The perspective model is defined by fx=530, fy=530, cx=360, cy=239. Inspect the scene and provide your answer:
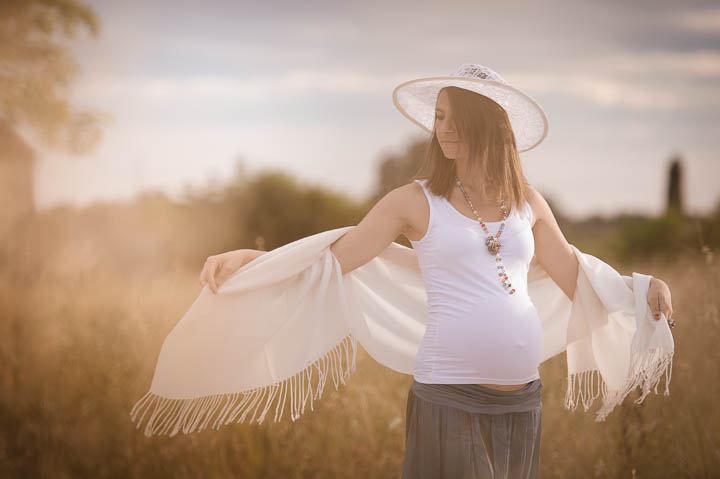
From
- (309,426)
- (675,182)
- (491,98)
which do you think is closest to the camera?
(491,98)

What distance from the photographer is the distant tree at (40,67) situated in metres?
11.6

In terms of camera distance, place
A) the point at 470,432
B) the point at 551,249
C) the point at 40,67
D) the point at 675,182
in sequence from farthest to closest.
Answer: the point at 675,182
the point at 40,67
the point at 551,249
the point at 470,432

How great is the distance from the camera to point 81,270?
5.60 metres

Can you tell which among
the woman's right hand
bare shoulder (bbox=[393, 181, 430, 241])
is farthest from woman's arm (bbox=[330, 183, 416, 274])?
the woman's right hand

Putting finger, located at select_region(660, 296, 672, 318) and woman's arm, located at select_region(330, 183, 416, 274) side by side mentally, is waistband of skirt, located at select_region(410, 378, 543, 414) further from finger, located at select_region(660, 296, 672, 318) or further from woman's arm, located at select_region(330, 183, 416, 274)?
finger, located at select_region(660, 296, 672, 318)

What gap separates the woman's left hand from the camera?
7.52 ft

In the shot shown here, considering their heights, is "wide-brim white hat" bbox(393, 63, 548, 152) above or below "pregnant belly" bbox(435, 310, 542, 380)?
above

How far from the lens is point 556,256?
255 centimetres

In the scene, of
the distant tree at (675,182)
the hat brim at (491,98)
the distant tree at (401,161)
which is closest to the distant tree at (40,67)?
the distant tree at (401,161)

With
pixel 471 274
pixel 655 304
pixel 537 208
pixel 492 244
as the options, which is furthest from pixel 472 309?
pixel 655 304

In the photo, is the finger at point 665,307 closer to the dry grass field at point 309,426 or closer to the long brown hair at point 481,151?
the long brown hair at point 481,151

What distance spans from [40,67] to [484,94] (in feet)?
41.4

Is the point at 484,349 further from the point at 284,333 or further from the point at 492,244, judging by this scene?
the point at 284,333

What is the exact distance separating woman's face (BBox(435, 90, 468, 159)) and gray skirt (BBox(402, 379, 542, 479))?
97cm
